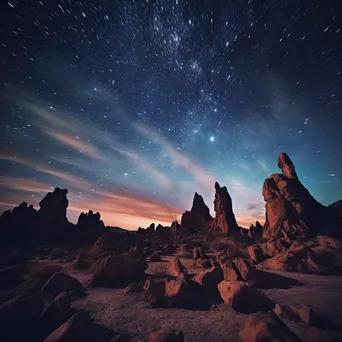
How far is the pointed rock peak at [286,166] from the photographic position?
173ft

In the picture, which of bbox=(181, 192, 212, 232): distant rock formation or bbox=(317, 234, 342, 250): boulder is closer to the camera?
bbox=(317, 234, 342, 250): boulder

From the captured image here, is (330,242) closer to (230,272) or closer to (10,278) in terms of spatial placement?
(230,272)

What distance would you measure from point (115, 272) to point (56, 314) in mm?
5630

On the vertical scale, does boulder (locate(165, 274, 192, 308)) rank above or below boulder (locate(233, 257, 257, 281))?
below

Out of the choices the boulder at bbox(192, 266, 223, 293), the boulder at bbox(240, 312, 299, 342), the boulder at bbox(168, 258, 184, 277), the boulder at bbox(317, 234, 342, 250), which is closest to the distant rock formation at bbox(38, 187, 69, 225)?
the boulder at bbox(168, 258, 184, 277)

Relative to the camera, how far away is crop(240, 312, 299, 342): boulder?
5.31 meters

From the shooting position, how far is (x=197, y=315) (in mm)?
8023

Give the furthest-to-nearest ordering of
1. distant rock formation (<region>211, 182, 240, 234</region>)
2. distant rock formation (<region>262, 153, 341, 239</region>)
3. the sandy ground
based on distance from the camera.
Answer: distant rock formation (<region>211, 182, 240, 234</region>)
distant rock formation (<region>262, 153, 341, 239</region>)
the sandy ground

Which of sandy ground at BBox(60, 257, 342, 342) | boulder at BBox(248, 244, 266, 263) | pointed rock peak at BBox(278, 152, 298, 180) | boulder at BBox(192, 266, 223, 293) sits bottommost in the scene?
sandy ground at BBox(60, 257, 342, 342)

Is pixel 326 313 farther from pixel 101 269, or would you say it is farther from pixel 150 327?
pixel 101 269

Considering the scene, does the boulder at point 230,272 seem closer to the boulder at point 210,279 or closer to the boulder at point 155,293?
the boulder at point 210,279

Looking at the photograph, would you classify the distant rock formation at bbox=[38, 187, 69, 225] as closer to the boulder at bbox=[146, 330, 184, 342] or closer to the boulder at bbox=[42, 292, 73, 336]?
the boulder at bbox=[42, 292, 73, 336]

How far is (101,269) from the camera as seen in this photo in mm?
12969

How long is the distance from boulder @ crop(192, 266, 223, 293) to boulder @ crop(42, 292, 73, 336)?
688 centimetres
